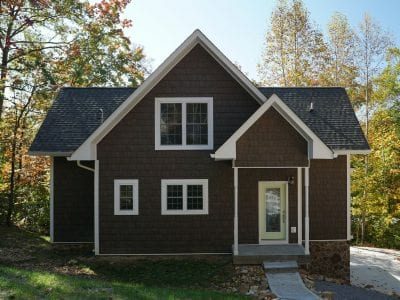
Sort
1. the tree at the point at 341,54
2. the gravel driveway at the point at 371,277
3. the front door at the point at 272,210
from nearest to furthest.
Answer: the gravel driveway at the point at 371,277
the front door at the point at 272,210
the tree at the point at 341,54

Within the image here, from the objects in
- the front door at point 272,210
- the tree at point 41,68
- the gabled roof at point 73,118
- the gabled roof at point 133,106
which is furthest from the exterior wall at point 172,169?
the tree at point 41,68

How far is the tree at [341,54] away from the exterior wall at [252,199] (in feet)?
54.1

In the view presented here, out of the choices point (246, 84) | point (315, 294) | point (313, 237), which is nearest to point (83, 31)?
point (246, 84)

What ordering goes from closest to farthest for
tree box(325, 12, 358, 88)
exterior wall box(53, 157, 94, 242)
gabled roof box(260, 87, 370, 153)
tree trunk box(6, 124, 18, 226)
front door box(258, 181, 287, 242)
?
front door box(258, 181, 287, 242) < gabled roof box(260, 87, 370, 153) < exterior wall box(53, 157, 94, 242) < tree trunk box(6, 124, 18, 226) < tree box(325, 12, 358, 88)

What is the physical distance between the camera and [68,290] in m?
8.44

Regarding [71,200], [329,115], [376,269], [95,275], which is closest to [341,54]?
[329,115]

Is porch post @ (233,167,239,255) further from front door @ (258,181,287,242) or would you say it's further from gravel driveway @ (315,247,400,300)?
gravel driveway @ (315,247,400,300)

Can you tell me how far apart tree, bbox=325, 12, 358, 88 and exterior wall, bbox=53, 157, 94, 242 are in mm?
19482

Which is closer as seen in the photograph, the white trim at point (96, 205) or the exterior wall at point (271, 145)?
the exterior wall at point (271, 145)

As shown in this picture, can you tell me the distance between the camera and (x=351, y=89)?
91.6 feet

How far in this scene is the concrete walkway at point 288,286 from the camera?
375 inches

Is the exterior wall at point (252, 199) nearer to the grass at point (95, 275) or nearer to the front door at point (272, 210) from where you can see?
the front door at point (272, 210)

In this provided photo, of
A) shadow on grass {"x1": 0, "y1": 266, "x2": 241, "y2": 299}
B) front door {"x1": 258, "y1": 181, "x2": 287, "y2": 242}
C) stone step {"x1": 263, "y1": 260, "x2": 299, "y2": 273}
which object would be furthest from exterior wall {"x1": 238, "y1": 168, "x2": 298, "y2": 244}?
shadow on grass {"x1": 0, "y1": 266, "x2": 241, "y2": 299}

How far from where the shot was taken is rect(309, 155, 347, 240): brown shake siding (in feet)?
45.2
